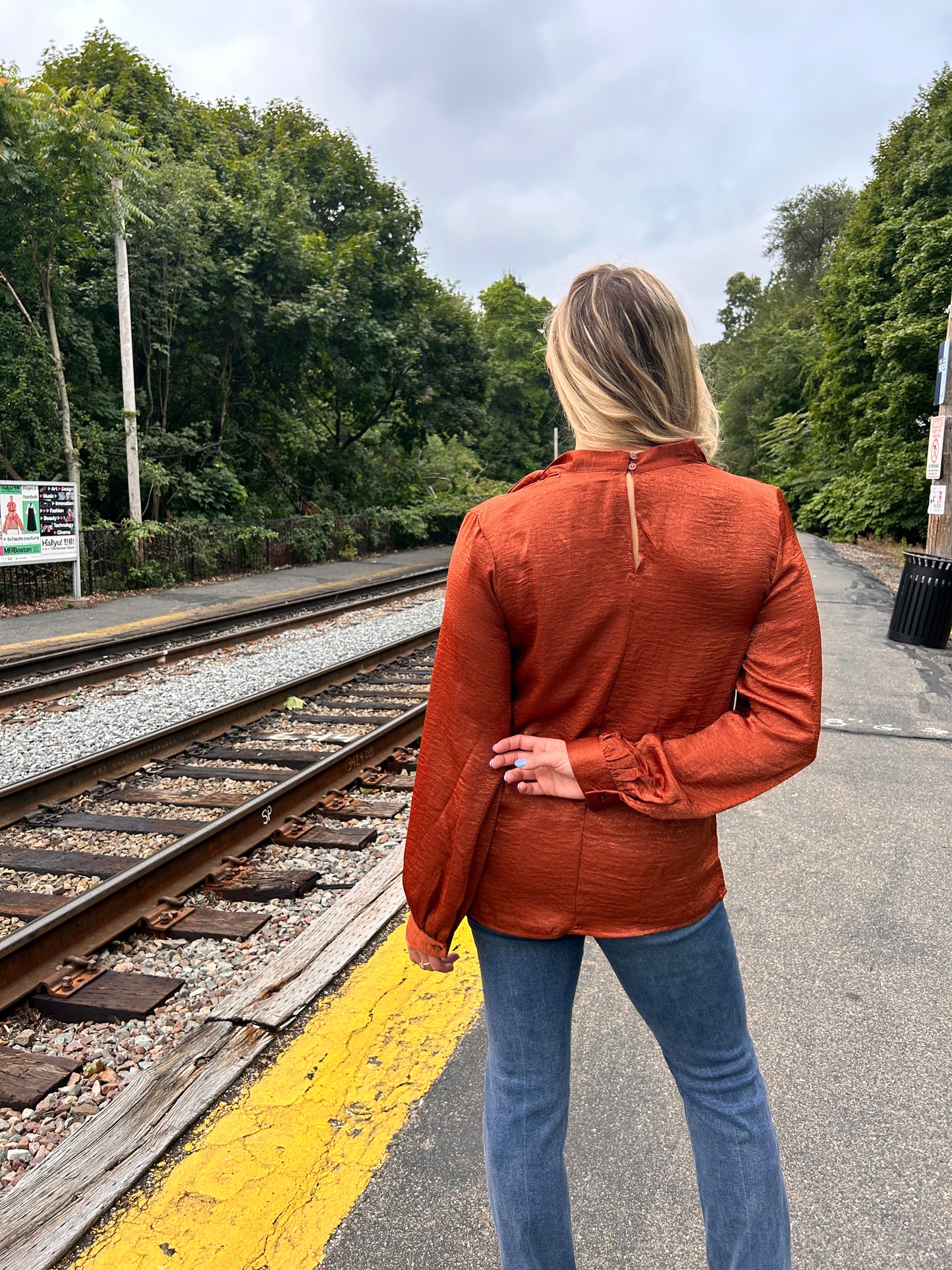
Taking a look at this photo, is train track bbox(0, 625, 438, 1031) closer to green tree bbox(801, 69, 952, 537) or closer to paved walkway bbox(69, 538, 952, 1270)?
paved walkway bbox(69, 538, 952, 1270)

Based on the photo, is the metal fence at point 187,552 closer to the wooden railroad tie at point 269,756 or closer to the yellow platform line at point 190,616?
the yellow platform line at point 190,616

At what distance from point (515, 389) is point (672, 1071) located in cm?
5829

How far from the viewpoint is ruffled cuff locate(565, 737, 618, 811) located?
1.39 metres

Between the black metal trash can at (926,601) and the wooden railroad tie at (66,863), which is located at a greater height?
the black metal trash can at (926,601)

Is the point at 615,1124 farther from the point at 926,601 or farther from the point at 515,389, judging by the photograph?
the point at 515,389

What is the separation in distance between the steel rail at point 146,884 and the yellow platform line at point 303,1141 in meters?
1.16

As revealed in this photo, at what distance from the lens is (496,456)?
59.1m

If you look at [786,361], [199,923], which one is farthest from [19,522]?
[786,361]

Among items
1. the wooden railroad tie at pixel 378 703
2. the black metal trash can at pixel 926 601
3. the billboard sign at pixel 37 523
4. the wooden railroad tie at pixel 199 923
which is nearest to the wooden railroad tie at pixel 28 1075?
the wooden railroad tie at pixel 199 923

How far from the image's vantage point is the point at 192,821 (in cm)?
476

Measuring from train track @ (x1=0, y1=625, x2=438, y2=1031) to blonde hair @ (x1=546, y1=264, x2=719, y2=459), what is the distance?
2.61 metres

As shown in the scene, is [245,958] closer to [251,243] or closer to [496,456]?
[251,243]

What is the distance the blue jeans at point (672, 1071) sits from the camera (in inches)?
59.2

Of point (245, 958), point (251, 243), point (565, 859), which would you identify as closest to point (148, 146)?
point (251, 243)
